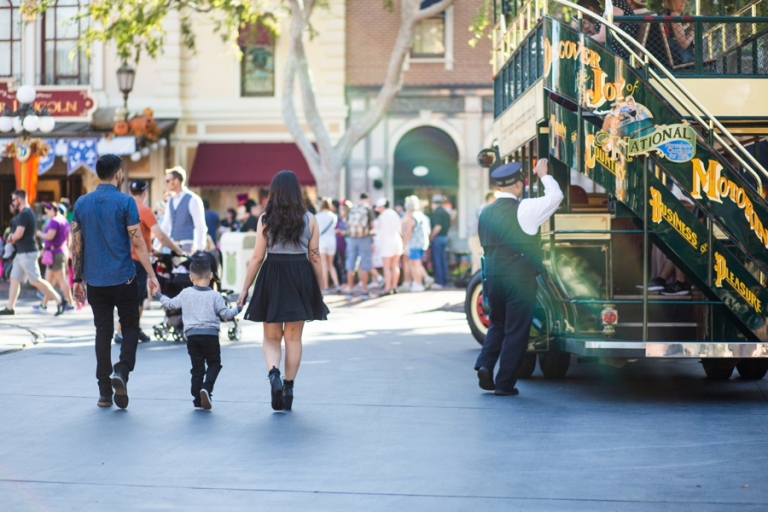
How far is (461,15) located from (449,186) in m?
4.53

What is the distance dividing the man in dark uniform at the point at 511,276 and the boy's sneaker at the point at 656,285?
42.6 inches

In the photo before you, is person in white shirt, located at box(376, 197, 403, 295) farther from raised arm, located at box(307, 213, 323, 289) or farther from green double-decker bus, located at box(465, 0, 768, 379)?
raised arm, located at box(307, 213, 323, 289)

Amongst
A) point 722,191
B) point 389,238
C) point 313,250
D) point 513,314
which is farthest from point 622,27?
point 389,238

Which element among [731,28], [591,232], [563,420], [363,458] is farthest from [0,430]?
[731,28]

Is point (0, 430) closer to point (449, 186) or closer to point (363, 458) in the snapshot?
point (363, 458)

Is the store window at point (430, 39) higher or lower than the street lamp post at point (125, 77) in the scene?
higher

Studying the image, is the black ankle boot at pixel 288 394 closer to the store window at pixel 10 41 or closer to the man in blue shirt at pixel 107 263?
the man in blue shirt at pixel 107 263

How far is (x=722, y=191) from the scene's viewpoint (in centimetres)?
839

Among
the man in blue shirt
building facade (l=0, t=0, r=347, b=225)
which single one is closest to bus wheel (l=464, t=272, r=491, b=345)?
the man in blue shirt

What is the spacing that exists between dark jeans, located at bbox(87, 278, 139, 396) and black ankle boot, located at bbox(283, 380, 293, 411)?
109cm

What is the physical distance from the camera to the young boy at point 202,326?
8.18 m

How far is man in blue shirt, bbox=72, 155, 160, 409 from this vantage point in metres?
8.24

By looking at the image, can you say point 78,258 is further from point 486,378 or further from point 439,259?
point 439,259

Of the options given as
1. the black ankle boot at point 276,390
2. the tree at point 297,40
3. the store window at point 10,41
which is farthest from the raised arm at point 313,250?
the store window at point 10,41
